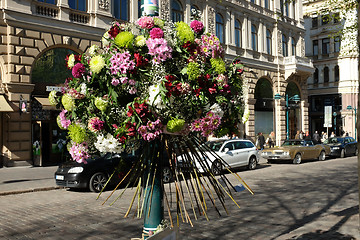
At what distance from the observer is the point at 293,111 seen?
3688cm

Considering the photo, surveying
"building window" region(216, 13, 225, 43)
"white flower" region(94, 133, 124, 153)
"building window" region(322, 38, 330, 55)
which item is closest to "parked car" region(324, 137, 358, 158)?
"building window" region(216, 13, 225, 43)

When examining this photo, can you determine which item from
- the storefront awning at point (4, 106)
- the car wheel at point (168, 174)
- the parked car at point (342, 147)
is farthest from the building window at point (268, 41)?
the car wheel at point (168, 174)

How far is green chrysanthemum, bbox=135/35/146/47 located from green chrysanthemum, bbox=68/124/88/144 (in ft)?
2.57

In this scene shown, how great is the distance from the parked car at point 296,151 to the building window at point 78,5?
12642 mm

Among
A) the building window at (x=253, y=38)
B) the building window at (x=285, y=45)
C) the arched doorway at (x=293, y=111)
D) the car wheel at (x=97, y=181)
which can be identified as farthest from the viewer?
the building window at (x=285, y=45)

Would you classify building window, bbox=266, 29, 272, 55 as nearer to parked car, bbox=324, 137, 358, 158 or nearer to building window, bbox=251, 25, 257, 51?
building window, bbox=251, 25, 257, 51

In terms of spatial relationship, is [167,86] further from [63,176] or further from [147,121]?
[63,176]

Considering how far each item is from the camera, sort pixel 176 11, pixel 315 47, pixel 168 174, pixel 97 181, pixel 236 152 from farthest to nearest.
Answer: pixel 315 47
pixel 176 11
pixel 236 152
pixel 97 181
pixel 168 174

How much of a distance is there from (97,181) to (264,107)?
75.9 ft

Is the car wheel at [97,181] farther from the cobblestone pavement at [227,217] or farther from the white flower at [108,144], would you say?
the white flower at [108,144]

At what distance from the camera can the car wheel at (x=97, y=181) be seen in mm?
11234

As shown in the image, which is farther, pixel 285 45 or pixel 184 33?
pixel 285 45

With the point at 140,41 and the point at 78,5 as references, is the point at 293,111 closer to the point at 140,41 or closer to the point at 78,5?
the point at 78,5

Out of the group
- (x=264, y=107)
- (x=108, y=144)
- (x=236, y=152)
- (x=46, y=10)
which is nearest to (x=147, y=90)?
(x=108, y=144)
